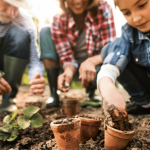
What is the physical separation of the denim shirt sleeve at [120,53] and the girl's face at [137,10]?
0.20 metres

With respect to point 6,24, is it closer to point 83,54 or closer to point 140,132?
point 83,54

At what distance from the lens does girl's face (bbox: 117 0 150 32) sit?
40.2 inches

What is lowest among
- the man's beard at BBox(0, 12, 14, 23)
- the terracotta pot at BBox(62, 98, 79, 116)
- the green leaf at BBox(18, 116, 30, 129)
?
the terracotta pot at BBox(62, 98, 79, 116)

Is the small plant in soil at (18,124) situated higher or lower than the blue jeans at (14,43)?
lower

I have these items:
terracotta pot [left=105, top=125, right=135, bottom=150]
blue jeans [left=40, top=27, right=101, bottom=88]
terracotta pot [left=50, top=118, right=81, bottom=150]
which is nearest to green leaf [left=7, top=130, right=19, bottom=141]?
terracotta pot [left=50, top=118, right=81, bottom=150]

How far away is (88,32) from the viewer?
174cm

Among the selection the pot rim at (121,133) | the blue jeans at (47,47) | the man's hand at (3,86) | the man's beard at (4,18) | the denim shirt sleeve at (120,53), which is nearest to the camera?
the pot rim at (121,133)

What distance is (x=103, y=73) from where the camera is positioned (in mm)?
1091

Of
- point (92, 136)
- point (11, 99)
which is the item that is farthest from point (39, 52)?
point (92, 136)

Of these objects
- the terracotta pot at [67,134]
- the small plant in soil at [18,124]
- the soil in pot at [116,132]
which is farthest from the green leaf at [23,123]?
the soil in pot at [116,132]

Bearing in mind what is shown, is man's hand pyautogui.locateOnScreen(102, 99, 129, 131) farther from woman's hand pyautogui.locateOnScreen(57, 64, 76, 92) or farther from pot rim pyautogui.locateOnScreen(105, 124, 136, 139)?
woman's hand pyautogui.locateOnScreen(57, 64, 76, 92)

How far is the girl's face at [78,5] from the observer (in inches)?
63.7

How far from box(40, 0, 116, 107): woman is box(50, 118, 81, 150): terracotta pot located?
0.85 m

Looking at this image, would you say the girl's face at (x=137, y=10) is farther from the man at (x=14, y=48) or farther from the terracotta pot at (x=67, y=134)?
the man at (x=14, y=48)
